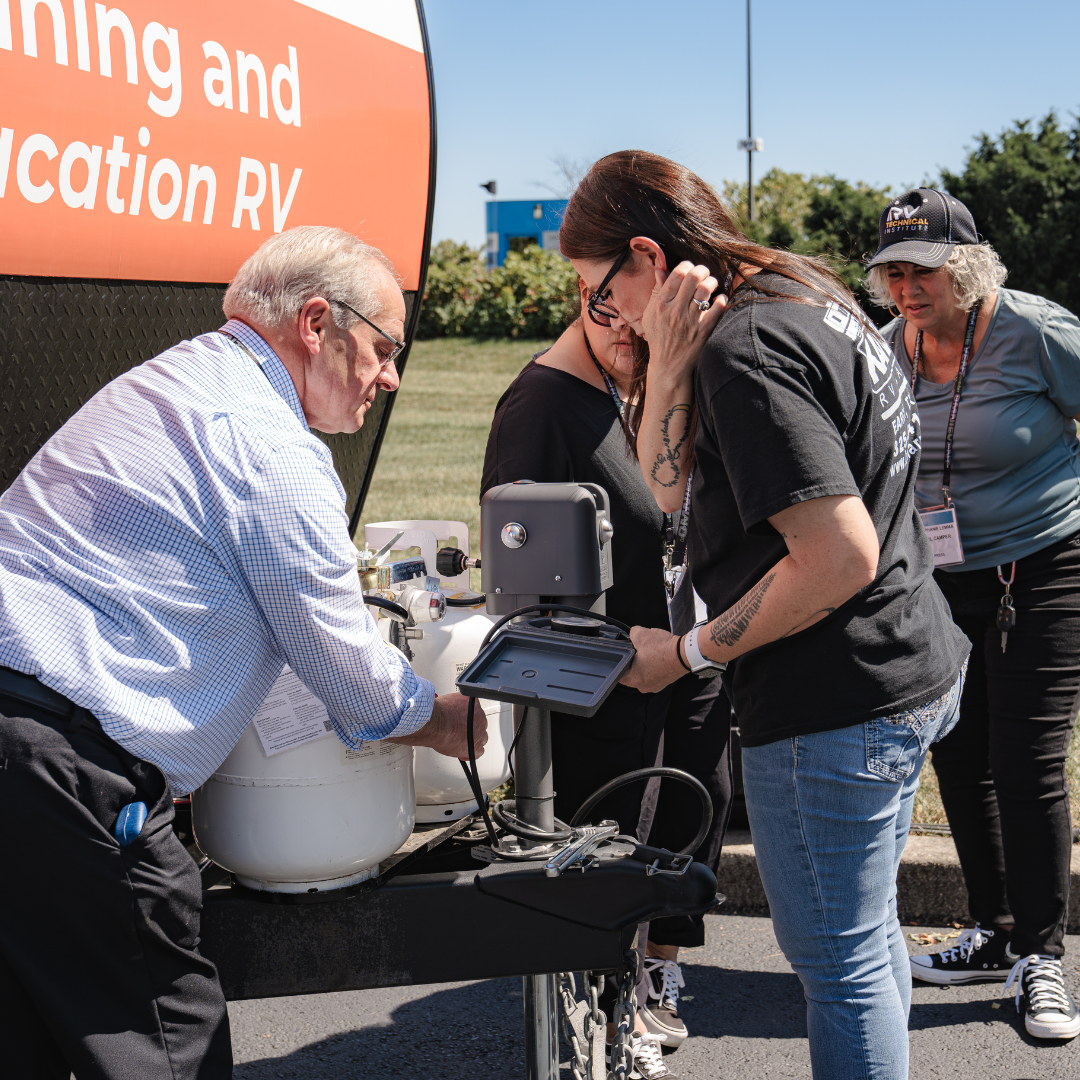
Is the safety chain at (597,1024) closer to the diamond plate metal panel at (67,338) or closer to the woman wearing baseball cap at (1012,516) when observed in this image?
the woman wearing baseball cap at (1012,516)

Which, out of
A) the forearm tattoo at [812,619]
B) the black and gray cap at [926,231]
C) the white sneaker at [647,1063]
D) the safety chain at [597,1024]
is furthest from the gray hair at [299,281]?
the white sneaker at [647,1063]

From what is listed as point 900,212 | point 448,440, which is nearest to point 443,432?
point 448,440

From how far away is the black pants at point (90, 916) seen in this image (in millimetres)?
1508

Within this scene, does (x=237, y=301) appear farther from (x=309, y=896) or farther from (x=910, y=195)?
(x=910, y=195)

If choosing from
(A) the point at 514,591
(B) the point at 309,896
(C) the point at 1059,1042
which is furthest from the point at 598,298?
(C) the point at 1059,1042

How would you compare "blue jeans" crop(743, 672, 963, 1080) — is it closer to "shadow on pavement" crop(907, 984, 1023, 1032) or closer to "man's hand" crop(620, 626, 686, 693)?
"man's hand" crop(620, 626, 686, 693)

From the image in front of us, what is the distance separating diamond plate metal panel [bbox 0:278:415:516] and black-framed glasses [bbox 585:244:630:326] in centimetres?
105

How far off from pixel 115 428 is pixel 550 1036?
1.23m

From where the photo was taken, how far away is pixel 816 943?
1.74 metres

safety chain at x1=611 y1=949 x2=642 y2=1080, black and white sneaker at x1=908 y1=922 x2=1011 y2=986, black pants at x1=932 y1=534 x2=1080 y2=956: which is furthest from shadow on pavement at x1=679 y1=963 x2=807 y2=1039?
safety chain at x1=611 y1=949 x2=642 y2=1080

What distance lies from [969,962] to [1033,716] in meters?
0.70

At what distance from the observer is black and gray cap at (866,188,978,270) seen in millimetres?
2766

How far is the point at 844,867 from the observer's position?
5.62 feet

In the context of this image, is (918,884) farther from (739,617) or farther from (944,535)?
(739,617)
